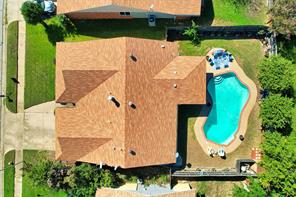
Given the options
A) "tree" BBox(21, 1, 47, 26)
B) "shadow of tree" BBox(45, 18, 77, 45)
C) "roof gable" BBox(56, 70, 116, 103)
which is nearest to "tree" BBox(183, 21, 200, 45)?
"roof gable" BBox(56, 70, 116, 103)

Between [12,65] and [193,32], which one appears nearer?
[193,32]

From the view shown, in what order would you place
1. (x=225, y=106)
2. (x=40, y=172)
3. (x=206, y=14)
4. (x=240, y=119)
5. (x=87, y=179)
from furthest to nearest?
(x=240, y=119)
(x=225, y=106)
(x=206, y=14)
(x=87, y=179)
(x=40, y=172)

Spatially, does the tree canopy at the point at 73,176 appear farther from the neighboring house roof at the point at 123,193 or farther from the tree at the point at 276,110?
the tree at the point at 276,110

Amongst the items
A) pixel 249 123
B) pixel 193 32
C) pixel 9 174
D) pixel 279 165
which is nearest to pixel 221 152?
pixel 249 123

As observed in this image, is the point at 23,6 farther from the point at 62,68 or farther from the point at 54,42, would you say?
the point at 62,68

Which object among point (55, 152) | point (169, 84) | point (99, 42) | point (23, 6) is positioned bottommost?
point (55, 152)

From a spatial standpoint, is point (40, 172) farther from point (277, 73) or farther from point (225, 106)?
point (277, 73)

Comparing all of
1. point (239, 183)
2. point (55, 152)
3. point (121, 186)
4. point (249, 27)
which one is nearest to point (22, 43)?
point (55, 152)
